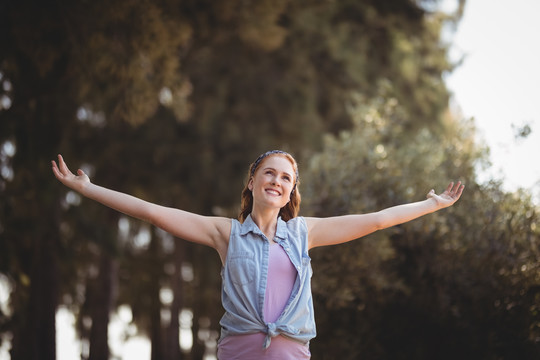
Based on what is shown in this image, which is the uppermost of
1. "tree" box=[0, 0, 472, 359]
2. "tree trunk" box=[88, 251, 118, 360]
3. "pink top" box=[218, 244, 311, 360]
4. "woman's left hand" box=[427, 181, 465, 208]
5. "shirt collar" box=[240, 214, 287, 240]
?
"tree" box=[0, 0, 472, 359]

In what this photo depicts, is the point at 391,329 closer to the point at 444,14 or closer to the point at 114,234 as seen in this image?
the point at 114,234

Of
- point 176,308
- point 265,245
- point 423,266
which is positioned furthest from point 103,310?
point 265,245

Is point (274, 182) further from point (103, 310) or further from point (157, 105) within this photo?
point (103, 310)

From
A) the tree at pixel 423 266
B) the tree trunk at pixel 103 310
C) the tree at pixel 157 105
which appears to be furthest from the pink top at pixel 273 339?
the tree trunk at pixel 103 310

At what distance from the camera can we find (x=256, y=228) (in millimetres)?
3186

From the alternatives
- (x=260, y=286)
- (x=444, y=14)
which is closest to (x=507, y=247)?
(x=260, y=286)

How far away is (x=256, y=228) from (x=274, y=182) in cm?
Answer: 25

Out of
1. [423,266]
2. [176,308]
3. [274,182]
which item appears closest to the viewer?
[274,182]

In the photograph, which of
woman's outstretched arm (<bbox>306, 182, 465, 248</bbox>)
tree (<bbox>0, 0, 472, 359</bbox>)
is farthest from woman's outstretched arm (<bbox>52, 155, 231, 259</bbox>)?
tree (<bbox>0, 0, 472, 359</bbox>)

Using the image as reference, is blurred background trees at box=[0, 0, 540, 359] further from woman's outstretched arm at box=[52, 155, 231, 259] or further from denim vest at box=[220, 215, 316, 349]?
woman's outstretched arm at box=[52, 155, 231, 259]

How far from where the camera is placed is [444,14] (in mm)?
13281

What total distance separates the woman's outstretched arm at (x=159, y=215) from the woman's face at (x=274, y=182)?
9.1 inches

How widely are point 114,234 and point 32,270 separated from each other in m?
1.73

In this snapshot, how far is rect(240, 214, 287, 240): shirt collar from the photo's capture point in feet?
10.4
